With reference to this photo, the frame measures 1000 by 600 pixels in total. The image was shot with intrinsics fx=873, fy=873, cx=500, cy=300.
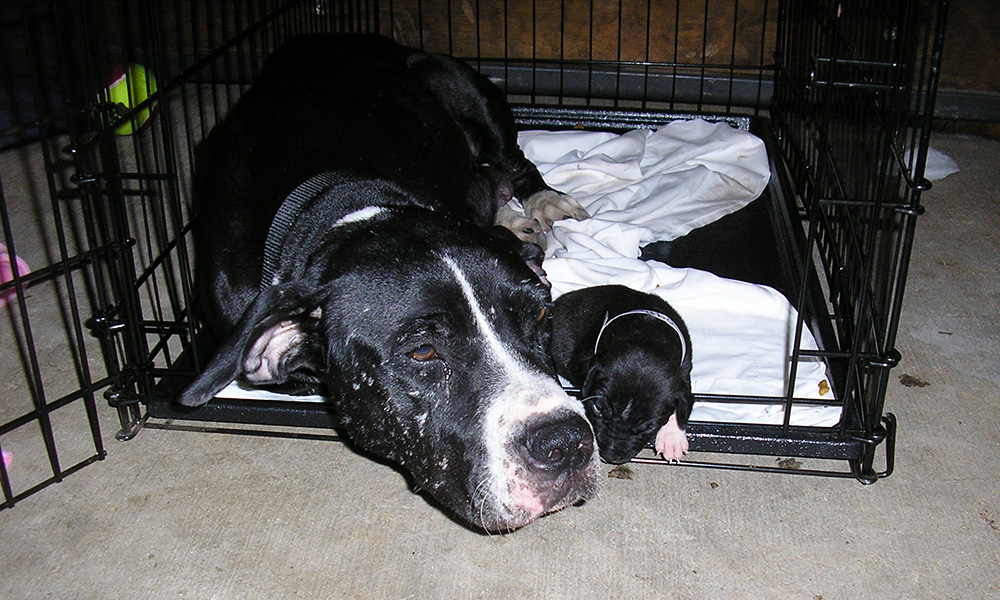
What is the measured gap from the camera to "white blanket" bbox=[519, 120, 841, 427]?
3174 mm

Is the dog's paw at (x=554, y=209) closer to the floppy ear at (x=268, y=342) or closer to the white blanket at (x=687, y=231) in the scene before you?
the white blanket at (x=687, y=231)

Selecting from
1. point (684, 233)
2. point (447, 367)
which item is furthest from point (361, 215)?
point (684, 233)

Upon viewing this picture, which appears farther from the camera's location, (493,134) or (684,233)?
(493,134)

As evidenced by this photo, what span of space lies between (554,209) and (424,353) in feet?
7.28

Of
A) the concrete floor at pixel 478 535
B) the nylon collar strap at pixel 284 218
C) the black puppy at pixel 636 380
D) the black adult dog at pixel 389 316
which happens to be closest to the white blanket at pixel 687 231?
the black puppy at pixel 636 380

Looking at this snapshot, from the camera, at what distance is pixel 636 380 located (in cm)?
274

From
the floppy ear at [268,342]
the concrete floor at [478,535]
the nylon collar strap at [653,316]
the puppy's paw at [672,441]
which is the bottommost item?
the concrete floor at [478,535]

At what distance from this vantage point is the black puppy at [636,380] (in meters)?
2.72

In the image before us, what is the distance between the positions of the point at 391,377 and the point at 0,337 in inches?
85.2

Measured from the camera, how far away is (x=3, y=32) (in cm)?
618

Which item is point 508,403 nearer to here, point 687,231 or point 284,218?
point 284,218

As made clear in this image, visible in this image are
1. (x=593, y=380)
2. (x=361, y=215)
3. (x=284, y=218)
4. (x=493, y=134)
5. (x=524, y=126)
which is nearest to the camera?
(x=361, y=215)

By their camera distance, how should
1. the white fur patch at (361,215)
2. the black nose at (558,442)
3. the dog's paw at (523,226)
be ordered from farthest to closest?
the dog's paw at (523,226) → the white fur patch at (361,215) → the black nose at (558,442)

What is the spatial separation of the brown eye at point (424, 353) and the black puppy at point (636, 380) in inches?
30.9
